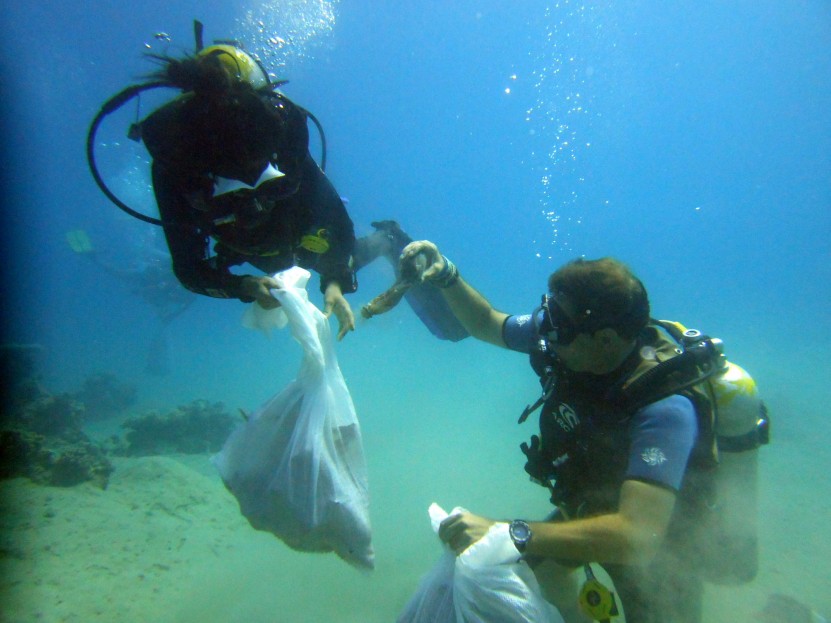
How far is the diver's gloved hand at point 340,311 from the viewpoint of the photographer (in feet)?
8.71

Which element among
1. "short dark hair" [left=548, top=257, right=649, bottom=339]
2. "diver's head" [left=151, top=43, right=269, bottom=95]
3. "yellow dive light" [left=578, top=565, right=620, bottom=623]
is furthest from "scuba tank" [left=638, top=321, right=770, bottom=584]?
"diver's head" [left=151, top=43, right=269, bottom=95]

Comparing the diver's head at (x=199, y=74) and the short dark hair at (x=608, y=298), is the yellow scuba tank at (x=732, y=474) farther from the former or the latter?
the diver's head at (x=199, y=74)

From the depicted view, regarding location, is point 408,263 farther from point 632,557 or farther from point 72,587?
point 72,587

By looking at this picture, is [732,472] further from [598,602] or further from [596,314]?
[596,314]

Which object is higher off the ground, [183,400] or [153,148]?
[153,148]

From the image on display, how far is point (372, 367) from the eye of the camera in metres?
42.4

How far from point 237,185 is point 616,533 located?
10.0 ft

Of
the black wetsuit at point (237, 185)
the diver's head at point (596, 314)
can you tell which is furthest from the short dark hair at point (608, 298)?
the black wetsuit at point (237, 185)

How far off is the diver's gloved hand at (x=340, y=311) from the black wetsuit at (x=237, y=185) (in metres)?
0.61

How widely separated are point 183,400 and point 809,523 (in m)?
26.9

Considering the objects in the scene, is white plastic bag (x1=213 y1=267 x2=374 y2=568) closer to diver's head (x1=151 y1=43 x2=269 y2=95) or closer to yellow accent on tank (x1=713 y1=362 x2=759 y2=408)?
diver's head (x1=151 y1=43 x2=269 y2=95)

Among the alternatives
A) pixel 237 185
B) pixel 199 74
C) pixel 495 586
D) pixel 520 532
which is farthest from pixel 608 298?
pixel 199 74

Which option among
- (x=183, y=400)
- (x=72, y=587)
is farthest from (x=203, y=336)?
(x=72, y=587)

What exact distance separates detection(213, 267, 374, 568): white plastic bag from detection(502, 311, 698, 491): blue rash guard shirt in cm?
157
